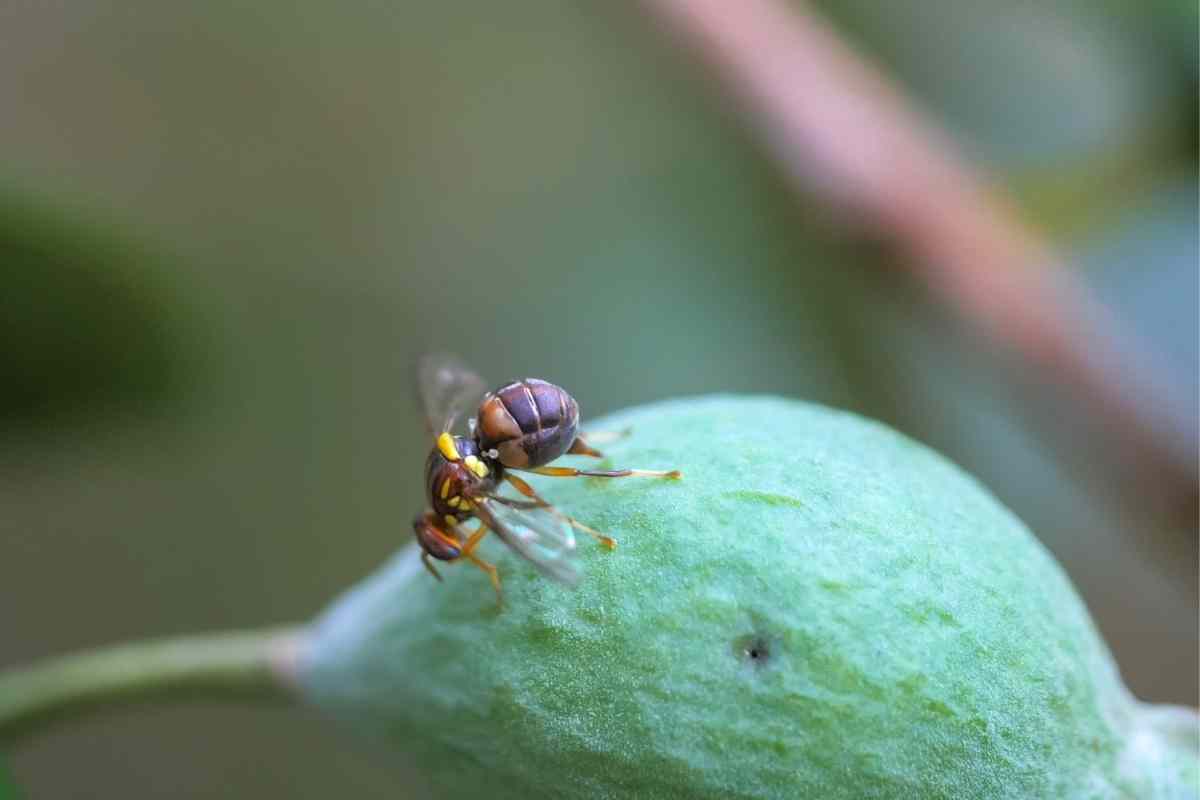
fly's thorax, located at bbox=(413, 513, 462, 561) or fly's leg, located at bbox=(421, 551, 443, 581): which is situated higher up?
fly's thorax, located at bbox=(413, 513, 462, 561)

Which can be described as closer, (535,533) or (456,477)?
(535,533)

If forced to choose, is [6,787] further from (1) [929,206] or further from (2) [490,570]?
(1) [929,206]

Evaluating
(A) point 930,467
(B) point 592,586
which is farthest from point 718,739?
(A) point 930,467

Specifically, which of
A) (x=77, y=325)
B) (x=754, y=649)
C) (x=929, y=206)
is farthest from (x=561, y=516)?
(x=77, y=325)

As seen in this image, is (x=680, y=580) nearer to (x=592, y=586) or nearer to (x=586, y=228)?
(x=592, y=586)

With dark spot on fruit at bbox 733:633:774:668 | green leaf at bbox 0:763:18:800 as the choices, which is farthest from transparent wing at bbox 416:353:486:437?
green leaf at bbox 0:763:18:800

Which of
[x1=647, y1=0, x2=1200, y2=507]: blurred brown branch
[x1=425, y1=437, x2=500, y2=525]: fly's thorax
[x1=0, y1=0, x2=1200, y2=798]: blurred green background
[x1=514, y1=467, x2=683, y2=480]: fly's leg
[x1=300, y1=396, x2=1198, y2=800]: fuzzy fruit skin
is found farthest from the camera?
[x1=0, y1=0, x2=1200, y2=798]: blurred green background

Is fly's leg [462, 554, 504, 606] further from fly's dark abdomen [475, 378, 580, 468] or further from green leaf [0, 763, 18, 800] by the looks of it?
green leaf [0, 763, 18, 800]

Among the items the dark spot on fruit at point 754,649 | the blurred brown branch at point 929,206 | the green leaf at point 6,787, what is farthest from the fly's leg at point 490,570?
the blurred brown branch at point 929,206

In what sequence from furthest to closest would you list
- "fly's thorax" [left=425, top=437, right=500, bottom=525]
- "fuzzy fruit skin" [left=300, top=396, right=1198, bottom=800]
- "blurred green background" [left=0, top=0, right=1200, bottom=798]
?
"blurred green background" [left=0, top=0, right=1200, bottom=798], "fly's thorax" [left=425, top=437, right=500, bottom=525], "fuzzy fruit skin" [left=300, top=396, right=1198, bottom=800]
